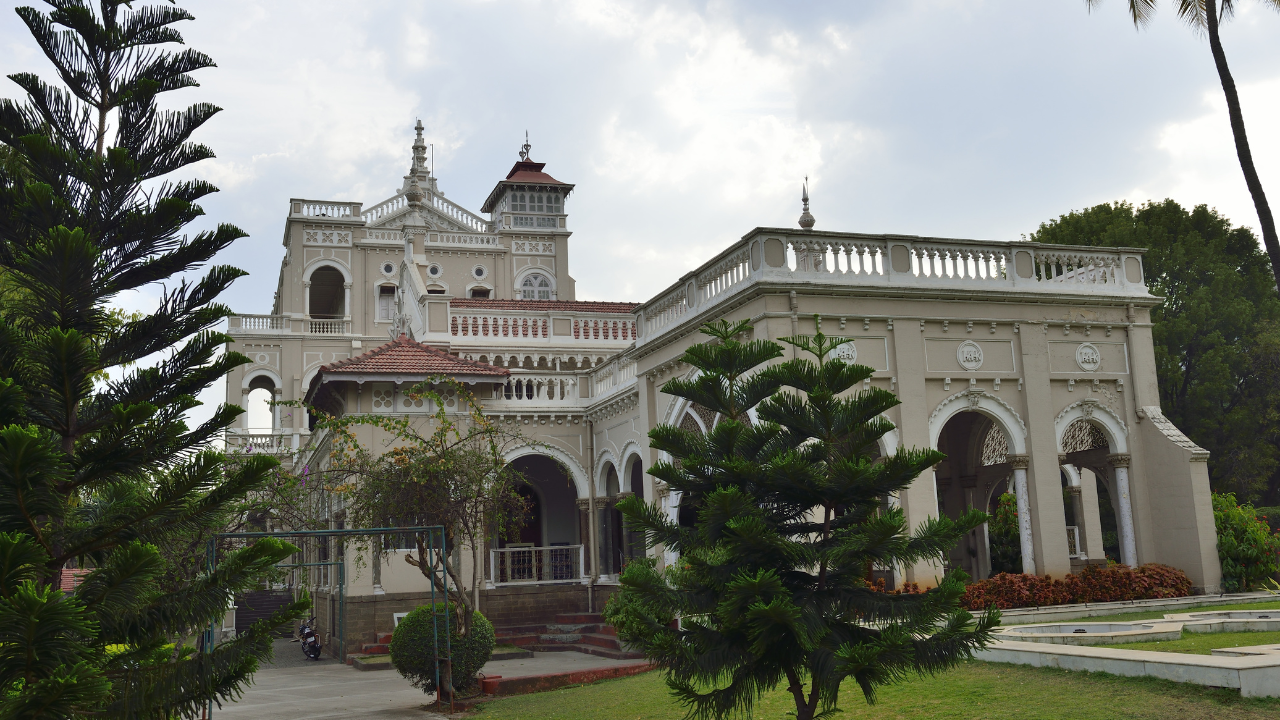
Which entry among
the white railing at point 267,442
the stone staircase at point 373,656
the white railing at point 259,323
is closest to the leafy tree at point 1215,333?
the stone staircase at point 373,656

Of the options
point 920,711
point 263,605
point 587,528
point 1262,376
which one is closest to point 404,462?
point 587,528

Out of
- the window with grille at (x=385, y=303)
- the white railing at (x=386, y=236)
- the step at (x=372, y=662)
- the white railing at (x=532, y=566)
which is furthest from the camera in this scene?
the white railing at (x=386, y=236)

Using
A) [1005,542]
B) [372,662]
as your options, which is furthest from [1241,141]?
[372,662]

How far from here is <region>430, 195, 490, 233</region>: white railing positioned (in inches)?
1852

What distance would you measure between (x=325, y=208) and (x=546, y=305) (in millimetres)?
20280

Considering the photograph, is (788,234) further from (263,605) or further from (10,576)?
(263,605)

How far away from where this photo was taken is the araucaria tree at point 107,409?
4.91 metres

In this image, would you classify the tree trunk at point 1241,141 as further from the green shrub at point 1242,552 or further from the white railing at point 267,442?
the white railing at point 267,442

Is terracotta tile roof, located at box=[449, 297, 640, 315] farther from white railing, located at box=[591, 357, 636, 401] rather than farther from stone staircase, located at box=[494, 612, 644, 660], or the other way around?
stone staircase, located at box=[494, 612, 644, 660]

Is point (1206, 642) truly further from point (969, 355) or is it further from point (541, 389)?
point (541, 389)

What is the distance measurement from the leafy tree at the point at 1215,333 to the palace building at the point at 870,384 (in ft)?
20.2

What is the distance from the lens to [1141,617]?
44.8 ft

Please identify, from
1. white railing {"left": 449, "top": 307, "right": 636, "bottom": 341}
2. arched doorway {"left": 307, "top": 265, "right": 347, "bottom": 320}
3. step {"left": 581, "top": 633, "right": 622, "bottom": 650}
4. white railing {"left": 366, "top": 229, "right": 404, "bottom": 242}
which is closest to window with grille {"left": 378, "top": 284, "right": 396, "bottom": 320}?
arched doorway {"left": 307, "top": 265, "right": 347, "bottom": 320}

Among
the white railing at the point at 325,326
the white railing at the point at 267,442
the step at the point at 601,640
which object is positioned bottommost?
the step at the point at 601,640
